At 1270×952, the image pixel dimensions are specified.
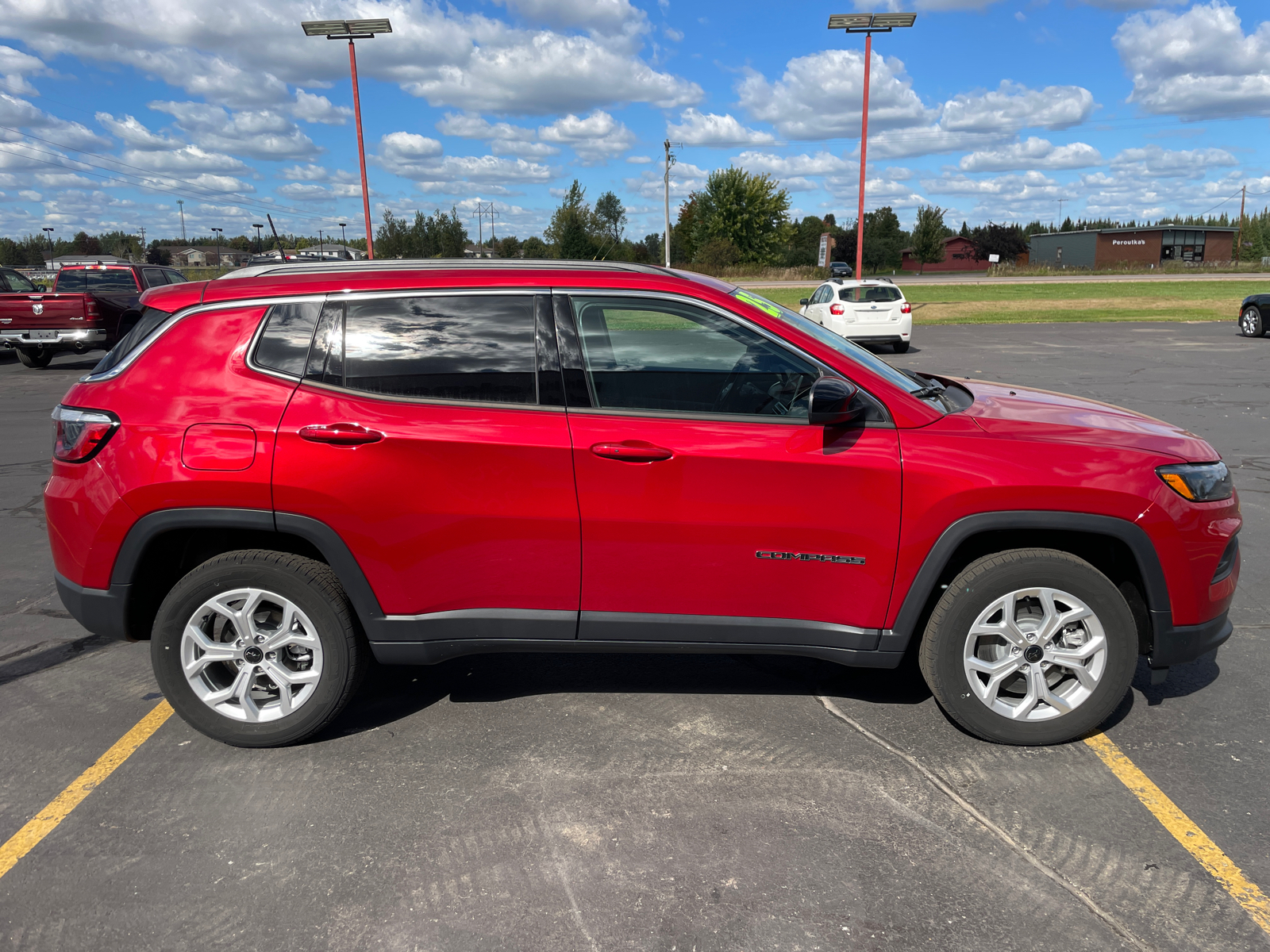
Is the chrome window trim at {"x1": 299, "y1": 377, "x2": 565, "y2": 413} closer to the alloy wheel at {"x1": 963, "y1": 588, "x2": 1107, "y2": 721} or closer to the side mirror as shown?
the side mirror

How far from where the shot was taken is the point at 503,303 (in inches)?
137

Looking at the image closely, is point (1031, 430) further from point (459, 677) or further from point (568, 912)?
point (459, 677)

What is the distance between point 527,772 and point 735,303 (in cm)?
192

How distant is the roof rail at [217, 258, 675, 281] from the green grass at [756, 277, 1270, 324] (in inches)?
932

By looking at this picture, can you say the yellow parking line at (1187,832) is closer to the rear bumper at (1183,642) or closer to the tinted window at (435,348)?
the rear bumper at (1183,642)

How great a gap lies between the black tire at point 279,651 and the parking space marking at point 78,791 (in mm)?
299

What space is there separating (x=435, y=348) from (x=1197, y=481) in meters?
2.87

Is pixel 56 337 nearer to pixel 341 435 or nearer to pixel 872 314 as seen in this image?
pixel 872 314

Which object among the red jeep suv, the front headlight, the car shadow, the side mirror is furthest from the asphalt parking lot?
the side mirror

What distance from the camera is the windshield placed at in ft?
11.8

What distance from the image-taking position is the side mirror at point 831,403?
10.5 feet

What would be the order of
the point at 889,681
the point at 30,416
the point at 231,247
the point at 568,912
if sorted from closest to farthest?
1. the point at 568,912
2. the point at 889,681
3. the point at 30,416
4. the point at 231,247

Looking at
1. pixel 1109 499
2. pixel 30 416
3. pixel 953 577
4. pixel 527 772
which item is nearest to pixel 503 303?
pixel 527 772

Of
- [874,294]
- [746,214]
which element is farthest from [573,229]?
[874,294]
